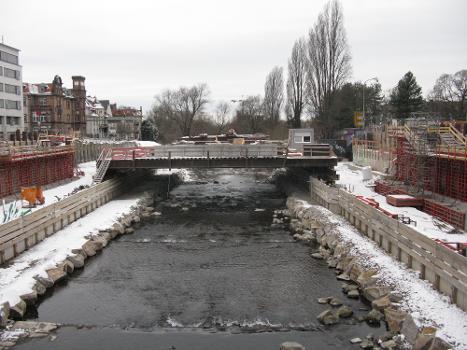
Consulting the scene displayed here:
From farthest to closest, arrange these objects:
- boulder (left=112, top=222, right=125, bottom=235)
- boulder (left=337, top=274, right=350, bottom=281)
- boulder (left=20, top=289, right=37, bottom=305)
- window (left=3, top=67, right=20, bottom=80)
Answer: window (left=3, top=67, right=20, bottom=80) < boulder (left=112, top=222, right=125, bottom=235) < boulder (left=337, top=274, right=350, bottom=281) < boulder (left=20, top=289, right=37, bottom=305)

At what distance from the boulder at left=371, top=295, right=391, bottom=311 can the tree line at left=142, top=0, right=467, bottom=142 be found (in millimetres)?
44847

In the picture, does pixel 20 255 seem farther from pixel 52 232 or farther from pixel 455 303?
pixel 455 303

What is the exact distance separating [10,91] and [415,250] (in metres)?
72.5

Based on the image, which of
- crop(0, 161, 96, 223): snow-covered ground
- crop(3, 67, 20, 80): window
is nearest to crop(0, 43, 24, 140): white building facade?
crop(3, 67, 20, 80): window

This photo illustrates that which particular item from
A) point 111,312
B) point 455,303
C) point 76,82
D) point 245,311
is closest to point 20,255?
point 111,312

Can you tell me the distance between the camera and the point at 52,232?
80.4 ft

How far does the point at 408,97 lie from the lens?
69.9 metres

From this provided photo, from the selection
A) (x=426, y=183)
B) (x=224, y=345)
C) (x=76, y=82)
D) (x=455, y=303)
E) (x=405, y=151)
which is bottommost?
(x=224, y=345)

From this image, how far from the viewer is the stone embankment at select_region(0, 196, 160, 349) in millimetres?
14320

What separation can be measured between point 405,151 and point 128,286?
21077mm

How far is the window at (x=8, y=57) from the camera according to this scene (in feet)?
231

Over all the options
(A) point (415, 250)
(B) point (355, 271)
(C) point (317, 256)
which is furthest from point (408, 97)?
(A) point (415, 250)

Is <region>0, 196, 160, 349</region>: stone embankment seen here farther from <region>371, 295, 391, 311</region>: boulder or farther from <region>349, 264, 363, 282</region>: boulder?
<region>349, 264, 363, 282</region>: boulder

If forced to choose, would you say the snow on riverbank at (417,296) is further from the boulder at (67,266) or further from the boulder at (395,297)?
the boulder at (67,266)
